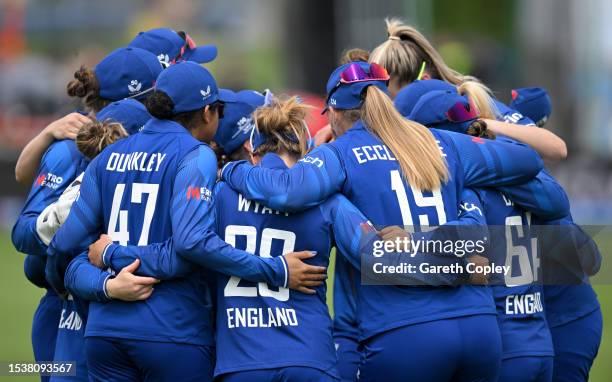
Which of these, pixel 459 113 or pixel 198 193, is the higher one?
pixel 459 113

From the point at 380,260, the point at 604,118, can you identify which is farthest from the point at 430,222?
the point at 604,118

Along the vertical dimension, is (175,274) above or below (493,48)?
above

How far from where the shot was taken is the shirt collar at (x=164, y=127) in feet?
17.8

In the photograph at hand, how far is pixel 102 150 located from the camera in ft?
18.7

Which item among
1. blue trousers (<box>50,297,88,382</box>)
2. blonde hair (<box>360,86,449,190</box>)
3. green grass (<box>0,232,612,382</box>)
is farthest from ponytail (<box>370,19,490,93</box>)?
blue trousers (<box>50,297,88,382</box>)

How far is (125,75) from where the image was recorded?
6156 millimetres

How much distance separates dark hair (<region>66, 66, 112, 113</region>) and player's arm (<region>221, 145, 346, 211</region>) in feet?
4.10

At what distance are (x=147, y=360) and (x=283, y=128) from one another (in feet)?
4.15

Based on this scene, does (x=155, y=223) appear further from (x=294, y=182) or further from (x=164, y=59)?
(x=164, y=59)

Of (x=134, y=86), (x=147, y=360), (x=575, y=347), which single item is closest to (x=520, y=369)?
(x=575, y=347)

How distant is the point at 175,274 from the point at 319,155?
33.8 inches

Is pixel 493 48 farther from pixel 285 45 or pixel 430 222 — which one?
pixel 430 222

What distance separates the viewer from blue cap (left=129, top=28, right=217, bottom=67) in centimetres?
660

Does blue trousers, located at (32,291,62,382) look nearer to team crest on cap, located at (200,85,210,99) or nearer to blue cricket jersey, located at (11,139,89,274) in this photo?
blue cricket jersey, located at (11,139,89,274)
